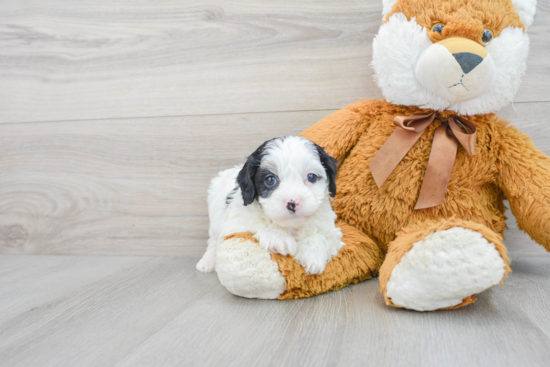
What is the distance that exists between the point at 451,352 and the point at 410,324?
0.40 feet

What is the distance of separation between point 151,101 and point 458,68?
3.61ft

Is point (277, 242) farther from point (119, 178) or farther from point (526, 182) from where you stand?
point (119, 178)

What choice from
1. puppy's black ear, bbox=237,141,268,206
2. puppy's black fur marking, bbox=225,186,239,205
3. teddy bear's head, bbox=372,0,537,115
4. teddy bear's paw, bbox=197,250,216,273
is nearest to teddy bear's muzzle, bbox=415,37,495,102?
teddy bear's head, bbox=372,0,537,115

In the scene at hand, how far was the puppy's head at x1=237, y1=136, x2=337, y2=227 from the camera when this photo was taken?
0.88 m

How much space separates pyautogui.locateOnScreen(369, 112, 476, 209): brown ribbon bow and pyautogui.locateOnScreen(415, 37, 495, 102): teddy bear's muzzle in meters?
0.10

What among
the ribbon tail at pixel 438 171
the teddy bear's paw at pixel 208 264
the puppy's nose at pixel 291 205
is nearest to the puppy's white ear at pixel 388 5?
the ribbon tail at pixel 438 171

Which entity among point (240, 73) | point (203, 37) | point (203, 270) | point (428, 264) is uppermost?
point (203, 37)

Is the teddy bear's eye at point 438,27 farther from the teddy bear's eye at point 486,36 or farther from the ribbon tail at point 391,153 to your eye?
the ribbon tail at point 391,153

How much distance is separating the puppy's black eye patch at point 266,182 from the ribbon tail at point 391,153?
12.6 inches

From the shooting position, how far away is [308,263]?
0.96m

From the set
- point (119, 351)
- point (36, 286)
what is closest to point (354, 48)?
point (119, 351)

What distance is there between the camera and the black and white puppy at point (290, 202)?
2.94 ft

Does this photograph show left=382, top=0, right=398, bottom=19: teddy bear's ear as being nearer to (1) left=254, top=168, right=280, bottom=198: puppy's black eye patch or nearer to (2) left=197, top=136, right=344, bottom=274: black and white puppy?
(2) left=197, top=136, right=344, bottom=274: black and white puppy

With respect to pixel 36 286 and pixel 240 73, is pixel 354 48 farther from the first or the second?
pixel 36 286
